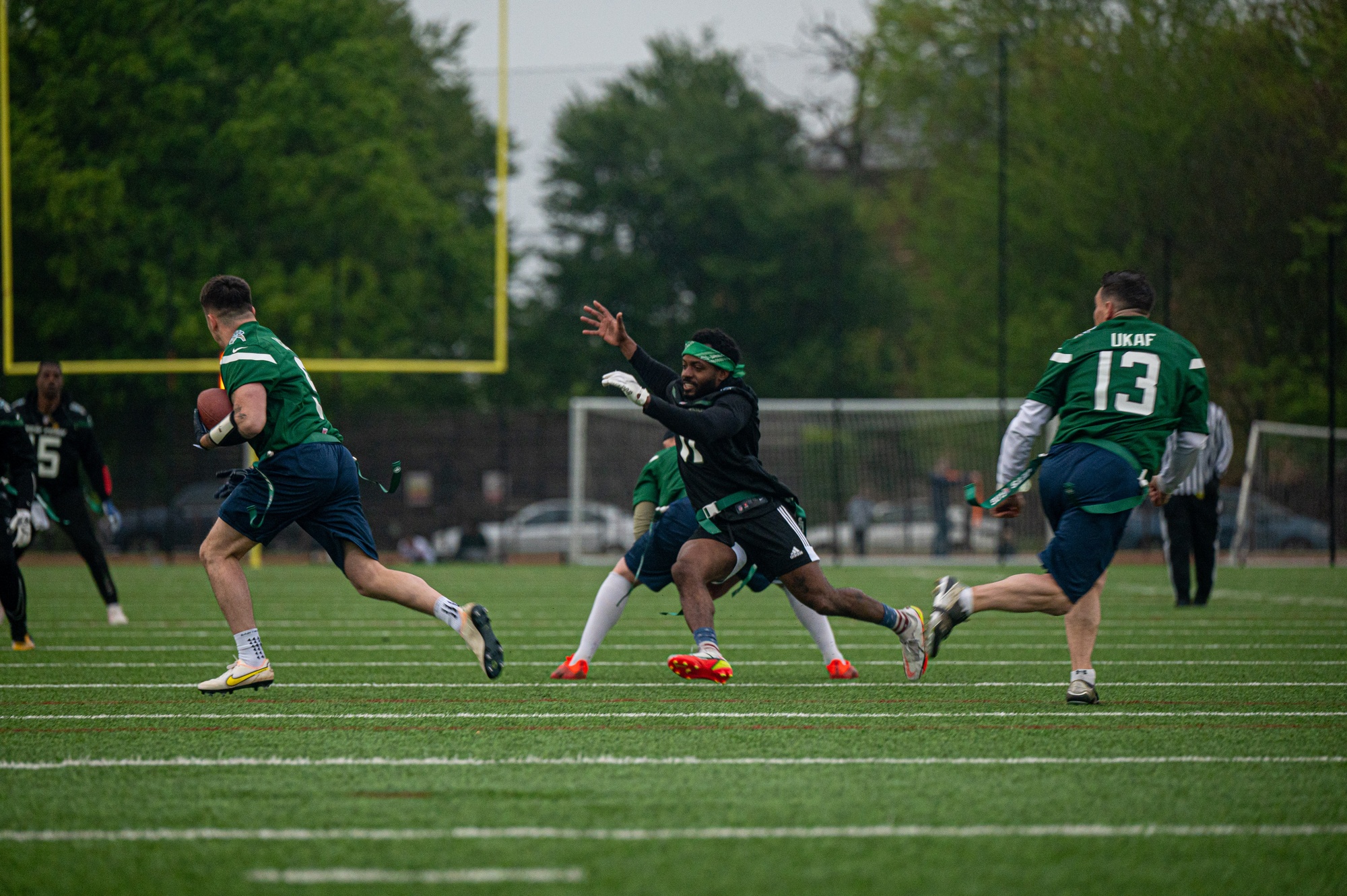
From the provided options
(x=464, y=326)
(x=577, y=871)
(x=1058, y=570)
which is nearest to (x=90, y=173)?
(x=464, y=326)

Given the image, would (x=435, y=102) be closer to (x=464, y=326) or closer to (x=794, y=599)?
(x=464, y=326)

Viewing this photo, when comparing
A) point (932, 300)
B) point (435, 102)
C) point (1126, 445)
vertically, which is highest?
point (435, 102)

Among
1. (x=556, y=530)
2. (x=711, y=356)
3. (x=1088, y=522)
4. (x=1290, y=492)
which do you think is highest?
(x=711, y=356)

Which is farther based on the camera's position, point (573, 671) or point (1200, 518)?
point (1200, 518)

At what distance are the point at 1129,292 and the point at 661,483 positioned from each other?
2.97 metres

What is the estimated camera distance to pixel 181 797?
15.1ft

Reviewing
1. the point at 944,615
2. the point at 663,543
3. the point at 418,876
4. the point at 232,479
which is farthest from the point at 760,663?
the point at 418,876

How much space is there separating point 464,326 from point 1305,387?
60.5ft

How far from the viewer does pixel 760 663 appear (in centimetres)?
905

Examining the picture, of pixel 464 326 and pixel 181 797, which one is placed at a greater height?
pixel 464 326

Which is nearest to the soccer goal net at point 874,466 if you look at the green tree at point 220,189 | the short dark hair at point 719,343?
the green tree at point 220,189

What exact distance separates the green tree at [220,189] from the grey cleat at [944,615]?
16.9 metres

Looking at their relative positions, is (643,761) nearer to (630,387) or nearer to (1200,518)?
(630,387)

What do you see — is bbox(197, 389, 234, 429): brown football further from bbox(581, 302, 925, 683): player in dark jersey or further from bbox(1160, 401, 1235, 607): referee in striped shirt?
bbox(1160, 401, 1235, 607): referee in striped shirt
